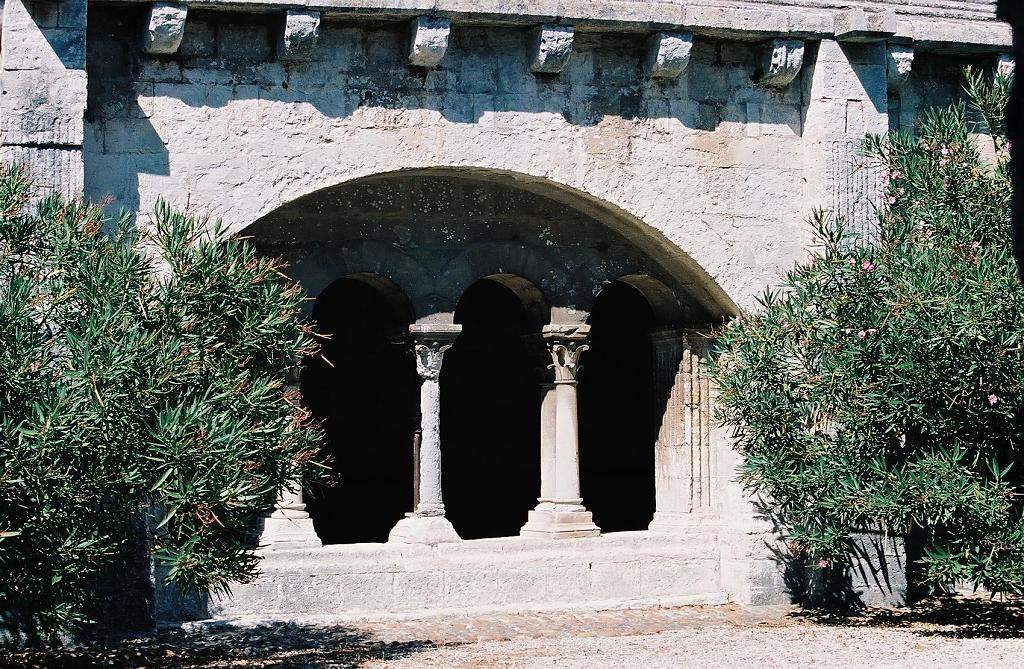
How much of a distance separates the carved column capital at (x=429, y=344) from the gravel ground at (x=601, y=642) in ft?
5.32

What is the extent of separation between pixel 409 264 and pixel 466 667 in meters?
2.96

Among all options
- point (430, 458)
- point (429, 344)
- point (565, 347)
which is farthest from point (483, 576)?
point (565, 347)

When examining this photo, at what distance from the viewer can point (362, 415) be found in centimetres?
1232

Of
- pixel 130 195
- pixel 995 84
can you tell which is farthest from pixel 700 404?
pixel 130 195

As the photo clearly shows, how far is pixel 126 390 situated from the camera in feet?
17.7

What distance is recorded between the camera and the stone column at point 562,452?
8578 millimetres

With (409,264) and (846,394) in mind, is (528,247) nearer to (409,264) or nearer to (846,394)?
(409,264)

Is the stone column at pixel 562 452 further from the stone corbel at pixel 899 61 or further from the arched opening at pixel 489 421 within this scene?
the arched opening at pixel 489 421

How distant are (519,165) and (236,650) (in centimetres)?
326

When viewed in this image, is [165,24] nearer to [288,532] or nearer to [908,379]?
[288,532]

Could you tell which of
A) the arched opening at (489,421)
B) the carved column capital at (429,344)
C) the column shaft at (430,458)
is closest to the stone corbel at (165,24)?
the carved column capital at (429,344)

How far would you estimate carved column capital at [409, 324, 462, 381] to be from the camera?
27.7 feet

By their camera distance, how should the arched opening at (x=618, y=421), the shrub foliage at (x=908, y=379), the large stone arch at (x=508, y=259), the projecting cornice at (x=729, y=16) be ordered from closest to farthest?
the shrub foliage at (x=908, y=379), the projecting cornice at (x=729, y=16), the large stone arch at (x=508, y=259), the arched opening at (x=618, y=421)

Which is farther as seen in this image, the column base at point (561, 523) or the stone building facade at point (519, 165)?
the column base at point (561, 523)
